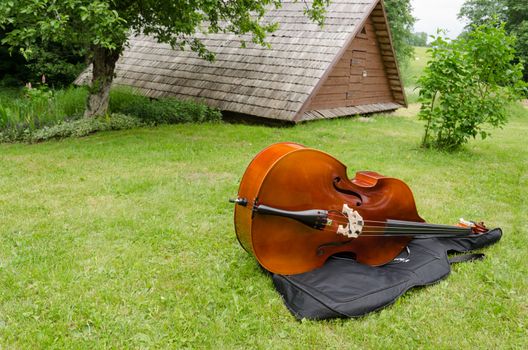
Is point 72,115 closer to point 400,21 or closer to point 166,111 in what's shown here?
point 166,111

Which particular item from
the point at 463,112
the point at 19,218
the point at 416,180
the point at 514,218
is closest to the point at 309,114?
the point at 463,112

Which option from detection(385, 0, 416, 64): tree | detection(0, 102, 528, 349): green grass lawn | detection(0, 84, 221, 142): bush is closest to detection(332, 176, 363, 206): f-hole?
detection(0, 102, 528, 349): green grass lawn

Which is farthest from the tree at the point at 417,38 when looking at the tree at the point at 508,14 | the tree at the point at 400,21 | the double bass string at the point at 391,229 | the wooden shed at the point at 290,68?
the double bass string at the point at 391,229

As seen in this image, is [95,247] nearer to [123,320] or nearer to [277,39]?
[123,320]

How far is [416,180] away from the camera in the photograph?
5.99 metres

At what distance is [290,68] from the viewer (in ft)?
34.2

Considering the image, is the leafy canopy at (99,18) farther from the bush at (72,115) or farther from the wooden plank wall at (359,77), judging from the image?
the wooden plank wall at (359,77)

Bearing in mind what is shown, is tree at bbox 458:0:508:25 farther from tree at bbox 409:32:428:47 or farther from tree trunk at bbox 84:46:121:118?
tree trunk at bbox 84:46:121:118

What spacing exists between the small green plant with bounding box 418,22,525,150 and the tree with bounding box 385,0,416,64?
12031 millimetres

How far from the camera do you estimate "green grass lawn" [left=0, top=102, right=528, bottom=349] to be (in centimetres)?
266

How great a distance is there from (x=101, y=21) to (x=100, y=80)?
2.83m

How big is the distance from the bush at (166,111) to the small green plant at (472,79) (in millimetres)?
4645

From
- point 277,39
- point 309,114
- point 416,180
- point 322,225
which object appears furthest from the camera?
point 277,39

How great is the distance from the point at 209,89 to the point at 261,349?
902 centimetres
